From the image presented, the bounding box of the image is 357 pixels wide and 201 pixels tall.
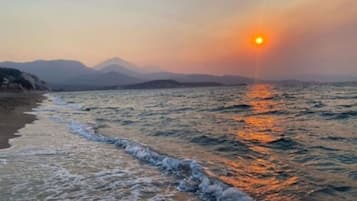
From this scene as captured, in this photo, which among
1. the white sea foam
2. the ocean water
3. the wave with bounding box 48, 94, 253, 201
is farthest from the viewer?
the white sea foam

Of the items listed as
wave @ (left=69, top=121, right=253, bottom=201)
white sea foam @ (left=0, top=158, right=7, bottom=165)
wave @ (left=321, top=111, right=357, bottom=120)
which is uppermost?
wave @ (left=321, top=111, right=357, bottom=120)

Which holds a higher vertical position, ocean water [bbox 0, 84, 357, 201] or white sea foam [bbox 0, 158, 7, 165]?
white sea foam [bbox 0, 158, 7, 165]

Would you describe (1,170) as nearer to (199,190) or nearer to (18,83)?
(199,190)

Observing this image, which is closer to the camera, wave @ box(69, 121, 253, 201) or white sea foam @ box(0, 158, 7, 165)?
wave @ box(69, 121, 253, 201)

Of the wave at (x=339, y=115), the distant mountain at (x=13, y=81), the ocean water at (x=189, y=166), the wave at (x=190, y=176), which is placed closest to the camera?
the wave at (x=190, y=176)

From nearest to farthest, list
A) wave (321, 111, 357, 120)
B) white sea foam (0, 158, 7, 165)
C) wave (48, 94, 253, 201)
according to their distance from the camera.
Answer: wave (48, 94, 253, 201)
white sea foam (0, 158, 7, 165)
wave (321, 111, 357, 120)

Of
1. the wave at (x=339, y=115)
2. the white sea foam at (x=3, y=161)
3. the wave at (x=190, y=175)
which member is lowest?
the wave at (x=190, y=175)

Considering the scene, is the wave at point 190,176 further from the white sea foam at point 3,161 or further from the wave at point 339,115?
the wave at point 339,115

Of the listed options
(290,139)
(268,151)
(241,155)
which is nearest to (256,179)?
(241,155)

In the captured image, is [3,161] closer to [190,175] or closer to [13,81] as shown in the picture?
[190,175]

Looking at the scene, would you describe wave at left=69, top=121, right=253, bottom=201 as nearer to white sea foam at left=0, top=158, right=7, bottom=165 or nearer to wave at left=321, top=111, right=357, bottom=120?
white sea foam at left=0, top=158, right=7, bottom=165

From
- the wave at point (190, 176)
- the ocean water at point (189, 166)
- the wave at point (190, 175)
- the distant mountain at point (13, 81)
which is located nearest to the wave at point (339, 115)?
the ocean water at point (189, 166)

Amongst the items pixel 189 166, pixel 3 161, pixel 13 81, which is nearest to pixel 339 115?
pixel 189 166

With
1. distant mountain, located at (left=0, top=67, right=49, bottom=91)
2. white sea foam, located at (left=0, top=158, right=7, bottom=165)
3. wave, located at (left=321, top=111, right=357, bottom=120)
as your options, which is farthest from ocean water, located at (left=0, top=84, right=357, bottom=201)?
distant mountain, located at (left=0, top=67, right=49, bottom=91)
